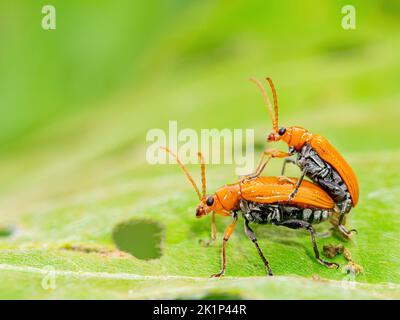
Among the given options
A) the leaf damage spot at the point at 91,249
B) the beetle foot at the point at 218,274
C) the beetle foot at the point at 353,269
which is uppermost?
the leaf damage spot at the point at 91,249

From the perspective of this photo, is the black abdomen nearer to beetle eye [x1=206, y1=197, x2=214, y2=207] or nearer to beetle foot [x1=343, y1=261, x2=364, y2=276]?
beetle eye [x1=206, y1=197, x2=214, y2=207]

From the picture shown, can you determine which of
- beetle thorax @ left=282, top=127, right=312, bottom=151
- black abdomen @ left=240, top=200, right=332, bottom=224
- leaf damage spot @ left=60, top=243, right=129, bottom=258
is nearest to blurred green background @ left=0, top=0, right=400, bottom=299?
leaf damage spot @ left=60, top=243, right=129, bottom=258

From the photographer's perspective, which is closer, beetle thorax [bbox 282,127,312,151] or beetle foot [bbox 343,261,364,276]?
beetle foot [bbox 343,261,364,276]

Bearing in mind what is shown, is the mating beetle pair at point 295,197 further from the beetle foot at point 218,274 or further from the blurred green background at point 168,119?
the beetle foot at point 218,274

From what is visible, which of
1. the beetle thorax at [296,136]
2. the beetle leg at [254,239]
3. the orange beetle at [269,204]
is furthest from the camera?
the beetle thorax at [296,136]

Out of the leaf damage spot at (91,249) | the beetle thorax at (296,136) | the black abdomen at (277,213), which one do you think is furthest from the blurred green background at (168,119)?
the beetle thorax at (296,136)

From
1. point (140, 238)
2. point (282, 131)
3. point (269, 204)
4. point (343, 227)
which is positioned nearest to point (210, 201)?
point (269, 204)

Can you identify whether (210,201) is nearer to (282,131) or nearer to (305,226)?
(305,226)
